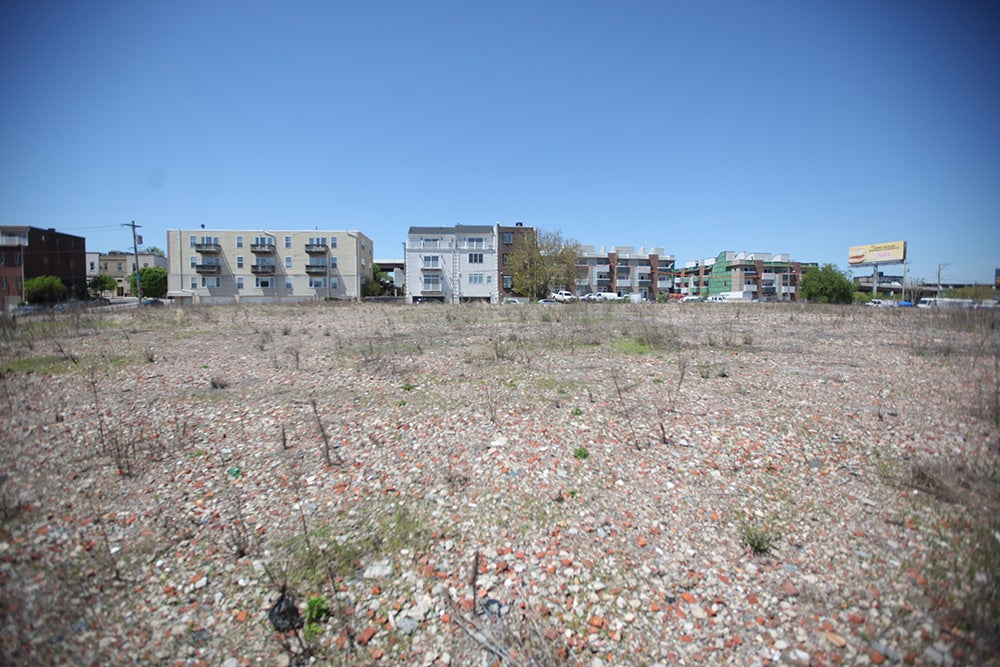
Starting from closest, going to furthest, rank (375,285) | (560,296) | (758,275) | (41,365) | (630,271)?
(41,365) → (560,296) → (375,285) → (630,271) → (758,275)

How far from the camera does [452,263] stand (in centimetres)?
7838

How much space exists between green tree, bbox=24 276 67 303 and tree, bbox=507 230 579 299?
6248 centimetres

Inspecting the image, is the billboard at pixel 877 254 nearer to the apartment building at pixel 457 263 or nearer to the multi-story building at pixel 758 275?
the multi-story building at pixel 758 275

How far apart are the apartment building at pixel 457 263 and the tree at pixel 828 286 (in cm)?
5222

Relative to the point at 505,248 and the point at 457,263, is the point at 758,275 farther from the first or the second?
the point at 457,263

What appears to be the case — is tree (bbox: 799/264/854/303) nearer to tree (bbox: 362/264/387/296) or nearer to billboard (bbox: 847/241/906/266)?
billboard (bbox: 847/241/906/266)

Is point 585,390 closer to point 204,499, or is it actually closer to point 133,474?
point 204,499

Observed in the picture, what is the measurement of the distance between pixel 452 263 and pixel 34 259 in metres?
64.5

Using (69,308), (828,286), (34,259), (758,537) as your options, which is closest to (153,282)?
(34,259)

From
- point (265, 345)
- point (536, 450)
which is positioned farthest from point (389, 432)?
point (265, 345)

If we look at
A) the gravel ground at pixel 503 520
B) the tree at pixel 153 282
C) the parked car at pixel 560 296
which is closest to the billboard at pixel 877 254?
the parked car at pixel 560 296

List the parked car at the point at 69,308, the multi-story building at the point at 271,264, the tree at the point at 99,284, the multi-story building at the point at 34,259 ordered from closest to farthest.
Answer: the parked car at the point at 69,308 → the multi-story building at the point at 34,259 → the multi-story building at the point at 271,264 → the tree at the point at 99,284

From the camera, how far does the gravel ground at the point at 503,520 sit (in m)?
3.79

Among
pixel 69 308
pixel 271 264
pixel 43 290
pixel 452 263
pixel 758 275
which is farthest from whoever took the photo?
pixel 758 275
